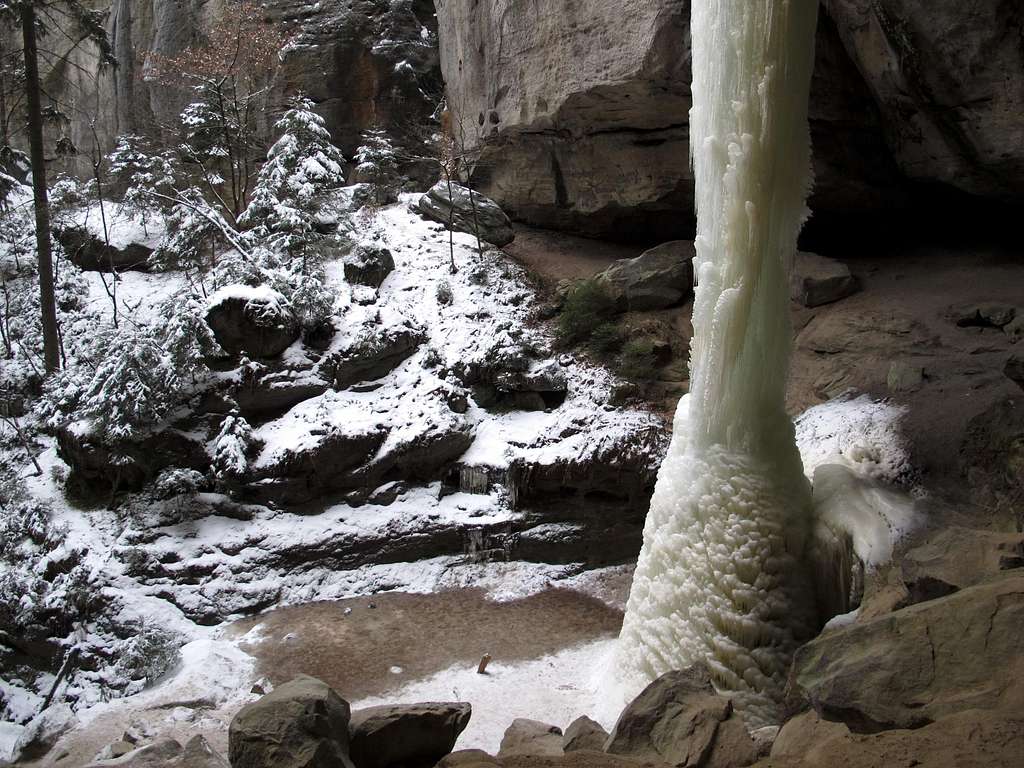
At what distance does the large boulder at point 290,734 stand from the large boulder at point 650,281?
29.5ft

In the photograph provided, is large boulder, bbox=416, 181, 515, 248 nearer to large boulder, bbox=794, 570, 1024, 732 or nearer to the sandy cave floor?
the sandy cave floor

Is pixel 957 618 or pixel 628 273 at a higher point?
pixel 628 273

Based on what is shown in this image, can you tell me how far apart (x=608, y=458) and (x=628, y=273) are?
3.77 metres

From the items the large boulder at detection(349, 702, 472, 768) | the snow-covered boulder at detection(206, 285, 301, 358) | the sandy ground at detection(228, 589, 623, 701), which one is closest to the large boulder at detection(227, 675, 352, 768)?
the large boulder at detection(349, 702, 472, 768)

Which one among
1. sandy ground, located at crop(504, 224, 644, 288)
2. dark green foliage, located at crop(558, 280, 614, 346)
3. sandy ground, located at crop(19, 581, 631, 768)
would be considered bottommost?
sandy ground, located at crop(19, 581, 631, 768)

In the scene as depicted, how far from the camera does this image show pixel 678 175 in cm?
1249

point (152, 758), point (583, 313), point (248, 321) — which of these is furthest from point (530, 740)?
point (248, 321)

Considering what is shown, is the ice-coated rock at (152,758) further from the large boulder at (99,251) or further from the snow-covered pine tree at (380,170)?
the large boulder at (99,251)

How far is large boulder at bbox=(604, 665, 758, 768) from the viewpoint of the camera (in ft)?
12.3

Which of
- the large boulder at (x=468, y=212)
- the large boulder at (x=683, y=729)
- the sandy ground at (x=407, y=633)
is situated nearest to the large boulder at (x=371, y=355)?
the large boulder at (x=468, y=212)

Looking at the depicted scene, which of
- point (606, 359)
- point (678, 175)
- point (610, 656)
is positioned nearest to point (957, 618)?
point (610, 656)

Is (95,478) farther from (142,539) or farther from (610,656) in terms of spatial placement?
(610,656)

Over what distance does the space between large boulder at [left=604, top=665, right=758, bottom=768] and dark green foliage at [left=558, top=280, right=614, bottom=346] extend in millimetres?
7474

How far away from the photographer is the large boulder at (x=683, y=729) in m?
3.74
